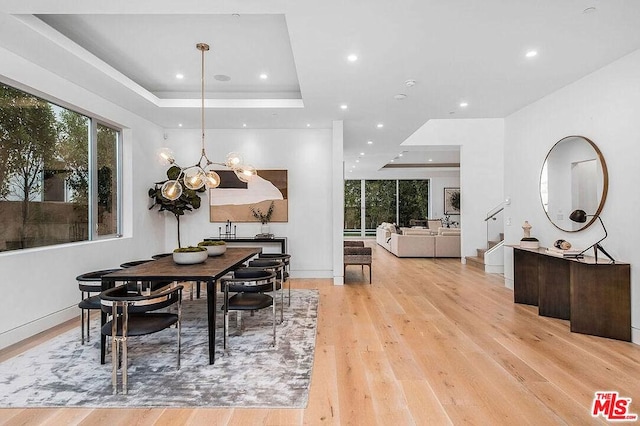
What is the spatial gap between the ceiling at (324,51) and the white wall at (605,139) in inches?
8.6

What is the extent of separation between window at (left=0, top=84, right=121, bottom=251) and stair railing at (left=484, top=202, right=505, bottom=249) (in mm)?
7905

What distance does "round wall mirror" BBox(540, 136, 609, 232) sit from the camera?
13.0 ft

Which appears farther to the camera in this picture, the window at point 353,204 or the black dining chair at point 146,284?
the window at point 353,204

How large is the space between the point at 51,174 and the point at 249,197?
10.4 feet

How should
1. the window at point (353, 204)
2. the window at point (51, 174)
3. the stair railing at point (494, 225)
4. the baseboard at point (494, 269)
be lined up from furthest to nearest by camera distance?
the window at point (353, 204) → the stair railing at point (494, 225) → the baseboard at point (494, 269) → the window at point (51, 174)

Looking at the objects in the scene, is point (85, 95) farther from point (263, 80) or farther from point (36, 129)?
point (263, 80)

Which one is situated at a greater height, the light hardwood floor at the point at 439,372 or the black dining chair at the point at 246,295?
the black dining chair at the point at 246,295

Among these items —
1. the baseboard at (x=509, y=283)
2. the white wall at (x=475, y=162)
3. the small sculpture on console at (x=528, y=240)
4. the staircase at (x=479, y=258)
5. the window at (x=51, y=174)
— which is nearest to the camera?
the window at (x=51, y=174)

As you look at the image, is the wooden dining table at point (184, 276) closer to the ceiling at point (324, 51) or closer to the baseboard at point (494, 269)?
the ceiling at point (324, 51)

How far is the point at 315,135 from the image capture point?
6766 millimetres

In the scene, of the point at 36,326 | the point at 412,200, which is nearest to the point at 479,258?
the point at 412,200

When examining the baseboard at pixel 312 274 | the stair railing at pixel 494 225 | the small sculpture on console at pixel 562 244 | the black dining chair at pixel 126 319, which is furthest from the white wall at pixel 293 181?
the stair railing at pixel 494 225

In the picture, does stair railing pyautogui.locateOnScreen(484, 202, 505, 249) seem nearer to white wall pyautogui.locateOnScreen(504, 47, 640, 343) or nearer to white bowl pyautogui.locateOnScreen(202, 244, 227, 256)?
white wall pyautogui.locateOnScreen(504, 47, 640, 343)

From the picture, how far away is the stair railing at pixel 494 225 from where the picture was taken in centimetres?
846
